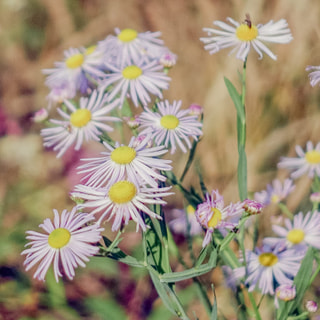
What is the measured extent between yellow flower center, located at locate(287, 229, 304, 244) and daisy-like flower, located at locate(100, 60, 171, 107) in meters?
0.26

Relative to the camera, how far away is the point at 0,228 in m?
1.14

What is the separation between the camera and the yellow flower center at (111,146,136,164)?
473 mm

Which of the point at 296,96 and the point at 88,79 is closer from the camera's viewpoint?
the point at 88,79

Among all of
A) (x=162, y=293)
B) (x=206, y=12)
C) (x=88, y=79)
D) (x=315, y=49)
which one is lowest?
(x=162, y=293)

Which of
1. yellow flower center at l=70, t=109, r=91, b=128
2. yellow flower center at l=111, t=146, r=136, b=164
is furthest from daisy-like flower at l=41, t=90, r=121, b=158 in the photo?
yellow flower center at l=111, t=146, r=136, b=164

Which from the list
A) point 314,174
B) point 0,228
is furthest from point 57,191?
point 314,174

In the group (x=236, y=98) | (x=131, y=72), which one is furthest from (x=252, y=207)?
(x=131, y=72)

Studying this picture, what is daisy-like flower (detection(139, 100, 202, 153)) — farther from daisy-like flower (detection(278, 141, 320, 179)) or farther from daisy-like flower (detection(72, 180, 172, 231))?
daisy-like flower (detection(278, 141, 320, 179))

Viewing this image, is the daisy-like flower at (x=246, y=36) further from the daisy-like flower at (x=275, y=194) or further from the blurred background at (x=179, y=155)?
the blurred background at (x=179, y=155)

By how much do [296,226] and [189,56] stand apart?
0.63 meters

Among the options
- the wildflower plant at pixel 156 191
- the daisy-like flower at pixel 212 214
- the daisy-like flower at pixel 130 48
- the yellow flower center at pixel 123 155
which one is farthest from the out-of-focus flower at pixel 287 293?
the daisy-like flower at pixel 130 48

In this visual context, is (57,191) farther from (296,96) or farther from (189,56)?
(296,96)

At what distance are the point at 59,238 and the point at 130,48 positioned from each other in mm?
337

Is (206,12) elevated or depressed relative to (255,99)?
elevated
